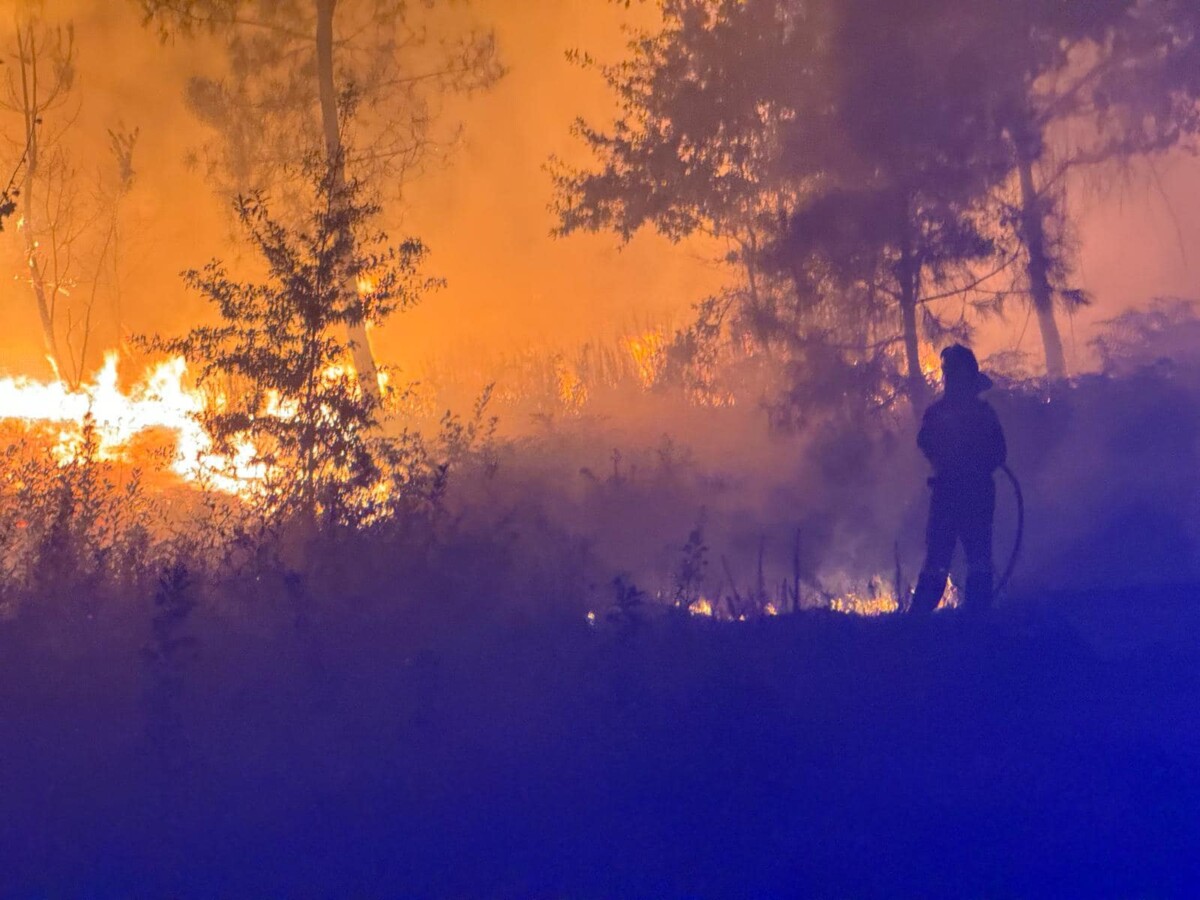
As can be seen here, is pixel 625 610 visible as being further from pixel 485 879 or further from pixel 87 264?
pixel 87 264

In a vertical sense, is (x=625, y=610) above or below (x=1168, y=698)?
above

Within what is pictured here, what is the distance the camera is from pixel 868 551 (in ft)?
42.5

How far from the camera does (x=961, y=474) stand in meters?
8.72

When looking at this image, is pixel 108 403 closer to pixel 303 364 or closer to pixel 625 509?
pixel 625 509

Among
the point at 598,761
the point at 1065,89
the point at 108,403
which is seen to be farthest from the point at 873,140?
the point at 108,403

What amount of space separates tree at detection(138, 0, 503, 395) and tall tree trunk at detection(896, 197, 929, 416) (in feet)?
21.3

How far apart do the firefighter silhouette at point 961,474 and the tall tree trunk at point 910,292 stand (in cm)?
334

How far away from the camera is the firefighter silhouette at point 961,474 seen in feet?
28.1

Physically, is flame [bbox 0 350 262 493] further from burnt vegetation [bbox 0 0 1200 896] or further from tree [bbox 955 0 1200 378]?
tree [bbox 955 0 1200 378]

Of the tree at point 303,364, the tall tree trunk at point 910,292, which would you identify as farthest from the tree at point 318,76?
the tall tree trunk at point 910,292

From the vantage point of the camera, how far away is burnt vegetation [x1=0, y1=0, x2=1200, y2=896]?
534 centimetres

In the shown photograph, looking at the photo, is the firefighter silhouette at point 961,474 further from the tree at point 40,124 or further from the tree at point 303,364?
the tree at point 40,124

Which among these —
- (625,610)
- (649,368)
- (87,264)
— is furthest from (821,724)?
(87,264)

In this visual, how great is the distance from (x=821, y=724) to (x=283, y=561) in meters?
4.30
